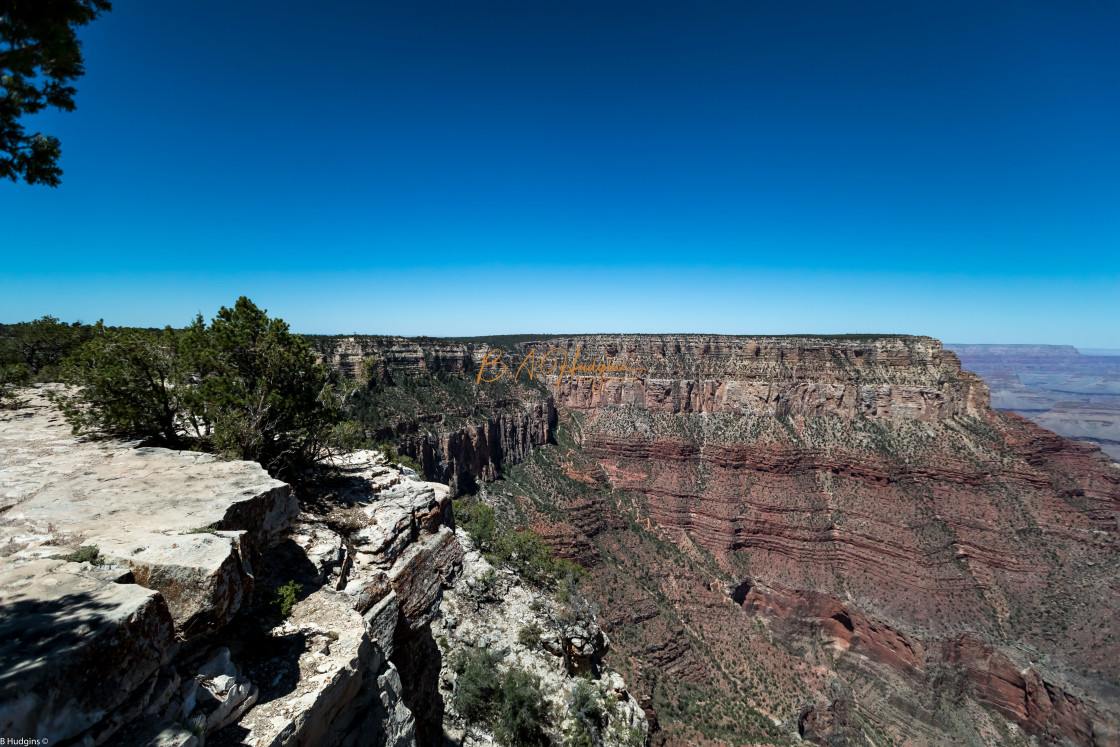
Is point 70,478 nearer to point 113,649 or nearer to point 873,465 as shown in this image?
point 113,649

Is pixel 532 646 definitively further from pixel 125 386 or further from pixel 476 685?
pixel 125 386

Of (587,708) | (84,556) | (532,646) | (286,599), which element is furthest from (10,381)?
(587,708)

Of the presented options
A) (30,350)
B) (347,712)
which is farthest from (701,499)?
(30,350)

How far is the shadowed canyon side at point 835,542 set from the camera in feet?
134

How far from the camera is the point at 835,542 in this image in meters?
57.0

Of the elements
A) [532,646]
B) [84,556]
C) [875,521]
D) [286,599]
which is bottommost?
[875,521]

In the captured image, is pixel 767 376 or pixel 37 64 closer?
pixel 37 64

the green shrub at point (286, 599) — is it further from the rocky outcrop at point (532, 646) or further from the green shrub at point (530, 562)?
the green shrub at point (530, 562)

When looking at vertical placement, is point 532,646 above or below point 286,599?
below

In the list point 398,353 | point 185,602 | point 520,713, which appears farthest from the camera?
point 398,353

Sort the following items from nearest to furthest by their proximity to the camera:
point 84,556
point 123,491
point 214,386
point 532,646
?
point 84,556 < point 123,491 < point 214,386 < point 532,646

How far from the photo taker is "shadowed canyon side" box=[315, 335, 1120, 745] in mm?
40938

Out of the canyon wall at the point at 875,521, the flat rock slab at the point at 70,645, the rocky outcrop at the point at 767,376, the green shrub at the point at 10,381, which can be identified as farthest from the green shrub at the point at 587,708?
the rocky outcrop at the point at 767,376

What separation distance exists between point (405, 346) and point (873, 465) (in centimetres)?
6631
